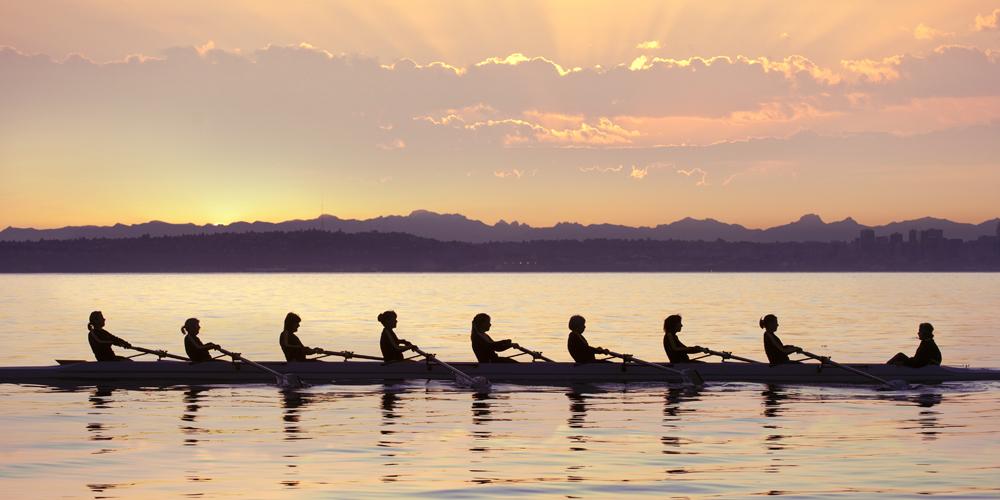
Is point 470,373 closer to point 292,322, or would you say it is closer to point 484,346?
point 484,346

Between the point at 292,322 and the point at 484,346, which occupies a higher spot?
the point at 292,322

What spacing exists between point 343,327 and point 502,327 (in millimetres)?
10433

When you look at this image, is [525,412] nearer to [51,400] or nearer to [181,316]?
[51,400]

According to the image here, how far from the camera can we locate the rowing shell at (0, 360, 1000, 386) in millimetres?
32969

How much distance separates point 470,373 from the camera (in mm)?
33375

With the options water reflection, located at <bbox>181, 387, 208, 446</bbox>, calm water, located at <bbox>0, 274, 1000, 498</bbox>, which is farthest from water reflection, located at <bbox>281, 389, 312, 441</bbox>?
water reflection, located at <bbox>181, 387, 208, 446</bbox>

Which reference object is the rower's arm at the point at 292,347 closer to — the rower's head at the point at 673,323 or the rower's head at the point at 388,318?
the rower's head at the point at 388,318

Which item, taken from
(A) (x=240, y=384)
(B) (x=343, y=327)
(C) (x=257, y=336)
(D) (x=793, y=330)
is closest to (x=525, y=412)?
(A) (x=240, y=384)

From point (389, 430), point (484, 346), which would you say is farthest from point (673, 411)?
point (484, 346)

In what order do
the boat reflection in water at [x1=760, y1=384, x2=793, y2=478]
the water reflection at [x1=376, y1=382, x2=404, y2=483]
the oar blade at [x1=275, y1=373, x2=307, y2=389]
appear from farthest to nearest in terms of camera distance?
the oar blade at [x1=275, y1=373, x2=307, y2=389] < the boat reflection in water at [x1=760, y1=384, x2=793, y2=478] < the water reflection at [x1=376, y1=382, x2=404, y2=483]

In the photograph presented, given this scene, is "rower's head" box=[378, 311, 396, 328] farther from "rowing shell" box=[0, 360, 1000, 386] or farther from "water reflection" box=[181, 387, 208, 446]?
"water reflection" box=[181, 387, 208, 446]

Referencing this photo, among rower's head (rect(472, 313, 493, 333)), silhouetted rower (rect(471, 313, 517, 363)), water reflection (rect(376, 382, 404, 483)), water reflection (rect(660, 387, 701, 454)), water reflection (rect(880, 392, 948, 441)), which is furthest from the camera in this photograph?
silhouetted rower (rect(471, 313, 517, 363))

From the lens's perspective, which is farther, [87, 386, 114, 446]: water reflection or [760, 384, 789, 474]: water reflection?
[87, 386, 114, 446]: water reflection

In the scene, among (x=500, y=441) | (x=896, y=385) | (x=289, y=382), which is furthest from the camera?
(x=289, y=382)
